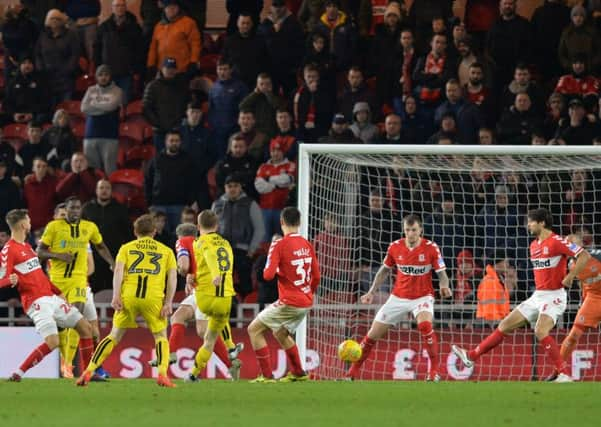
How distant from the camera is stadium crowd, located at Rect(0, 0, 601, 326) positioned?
54.1ft

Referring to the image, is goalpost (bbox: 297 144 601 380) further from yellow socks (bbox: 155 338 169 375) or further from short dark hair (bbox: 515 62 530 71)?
yellow socks (bbox: 155 338 169 375)

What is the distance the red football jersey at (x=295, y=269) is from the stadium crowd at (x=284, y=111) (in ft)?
9.15

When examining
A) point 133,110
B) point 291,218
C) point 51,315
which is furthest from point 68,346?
point 133,110

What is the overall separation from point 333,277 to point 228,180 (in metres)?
2.00

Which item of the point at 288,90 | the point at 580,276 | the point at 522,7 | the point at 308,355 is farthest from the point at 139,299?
the point at 522,7

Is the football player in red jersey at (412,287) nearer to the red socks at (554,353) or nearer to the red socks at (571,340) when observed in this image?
the red socks at (554,353)

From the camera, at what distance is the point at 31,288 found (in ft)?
43.5

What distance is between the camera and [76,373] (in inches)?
641

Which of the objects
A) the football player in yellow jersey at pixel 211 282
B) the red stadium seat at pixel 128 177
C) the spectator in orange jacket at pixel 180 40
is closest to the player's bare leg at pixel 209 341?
the football player in yellow jersey at pixel 211 282

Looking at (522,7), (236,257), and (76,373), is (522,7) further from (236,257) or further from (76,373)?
(76,373)

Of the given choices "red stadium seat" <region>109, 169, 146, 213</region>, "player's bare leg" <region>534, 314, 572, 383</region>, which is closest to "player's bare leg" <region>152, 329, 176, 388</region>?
"player's bare leg" <region>534, 314, 572, 383</region>

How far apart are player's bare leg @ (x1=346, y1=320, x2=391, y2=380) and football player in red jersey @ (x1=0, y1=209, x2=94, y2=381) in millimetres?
3033

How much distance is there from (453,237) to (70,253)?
4395 millimetres

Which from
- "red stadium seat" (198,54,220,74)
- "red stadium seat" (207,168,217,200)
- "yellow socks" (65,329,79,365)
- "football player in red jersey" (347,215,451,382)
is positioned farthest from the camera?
"red stadium seat" (198,54,220,74)
